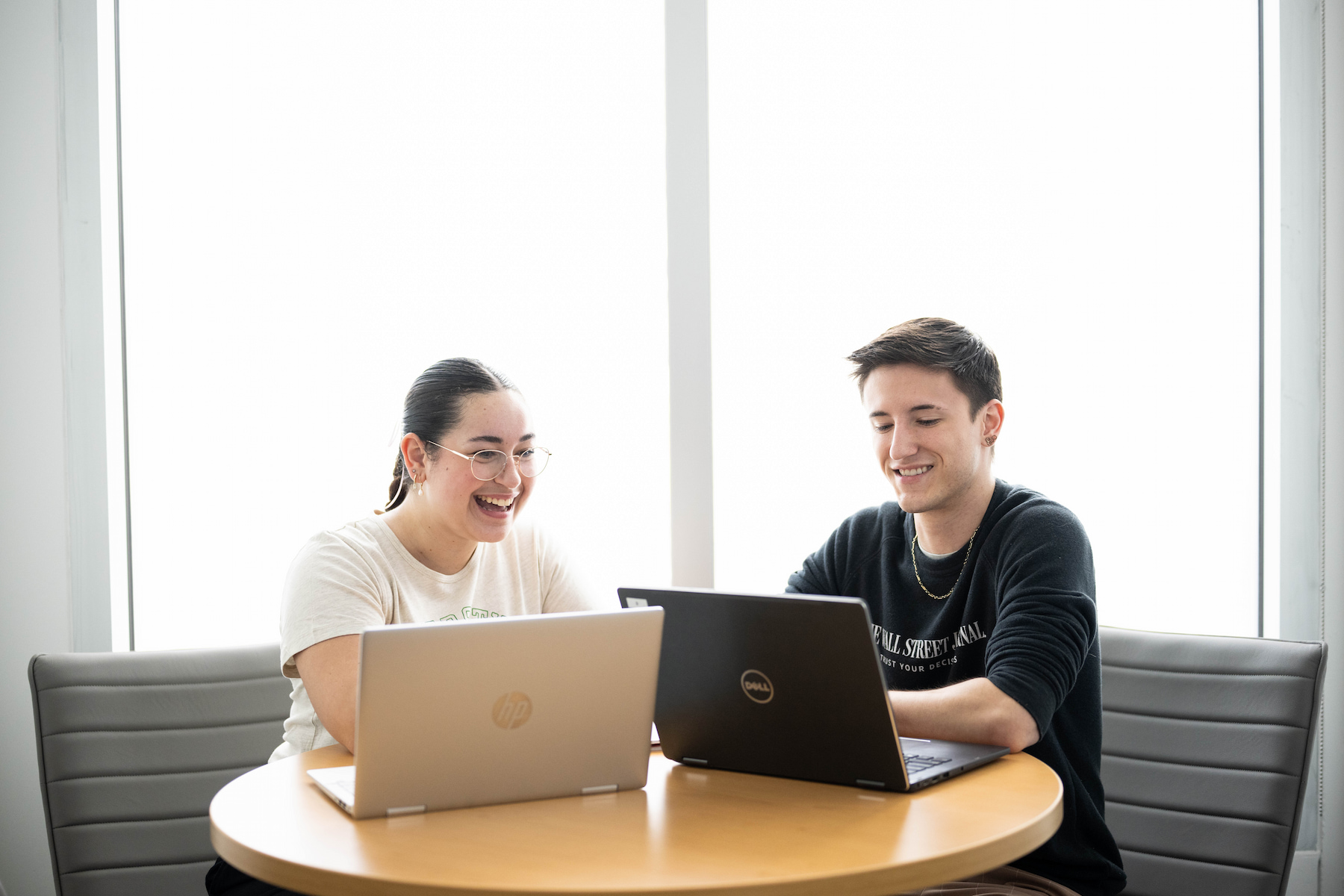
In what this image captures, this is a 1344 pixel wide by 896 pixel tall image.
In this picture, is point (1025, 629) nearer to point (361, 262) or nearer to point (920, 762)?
point (920, 762)

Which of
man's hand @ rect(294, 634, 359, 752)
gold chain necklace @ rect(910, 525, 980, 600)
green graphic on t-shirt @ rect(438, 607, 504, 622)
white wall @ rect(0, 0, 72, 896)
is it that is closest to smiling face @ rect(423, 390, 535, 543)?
green graphic on t-shirt @ rect(438, 607, 504, 622)

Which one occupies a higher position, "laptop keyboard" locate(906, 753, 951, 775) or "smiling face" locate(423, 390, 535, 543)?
"smiling face" locate(423, 390, 535, 543)

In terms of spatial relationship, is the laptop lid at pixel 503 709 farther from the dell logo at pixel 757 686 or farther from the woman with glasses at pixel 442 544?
the woman with glasses at pixel 442 544

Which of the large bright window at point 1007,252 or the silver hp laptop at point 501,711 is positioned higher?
the large bright window at point 1007,252

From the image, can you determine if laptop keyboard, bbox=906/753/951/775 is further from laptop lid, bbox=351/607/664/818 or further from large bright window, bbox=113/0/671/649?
large bright window, bbox=113/0/671/649

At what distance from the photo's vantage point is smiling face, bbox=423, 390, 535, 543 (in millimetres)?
1723

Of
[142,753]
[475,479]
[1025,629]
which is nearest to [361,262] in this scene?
[475,479]

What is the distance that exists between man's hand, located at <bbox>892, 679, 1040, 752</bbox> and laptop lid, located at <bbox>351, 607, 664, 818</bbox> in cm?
41

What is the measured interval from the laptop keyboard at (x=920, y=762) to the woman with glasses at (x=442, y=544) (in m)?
0.81

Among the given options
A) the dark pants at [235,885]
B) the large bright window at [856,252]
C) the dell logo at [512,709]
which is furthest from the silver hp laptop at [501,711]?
the large bright window at [856,252]

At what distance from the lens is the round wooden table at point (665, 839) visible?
0.93 metres

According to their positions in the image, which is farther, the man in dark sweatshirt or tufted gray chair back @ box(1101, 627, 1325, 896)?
tufted gray chair back @ box(1101, 627, 1325, 896)

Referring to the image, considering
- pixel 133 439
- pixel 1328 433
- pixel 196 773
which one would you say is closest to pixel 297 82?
pixel 133 439

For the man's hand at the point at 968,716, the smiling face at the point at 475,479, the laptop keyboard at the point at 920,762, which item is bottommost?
the laptop keyboard at the point at 920,762
